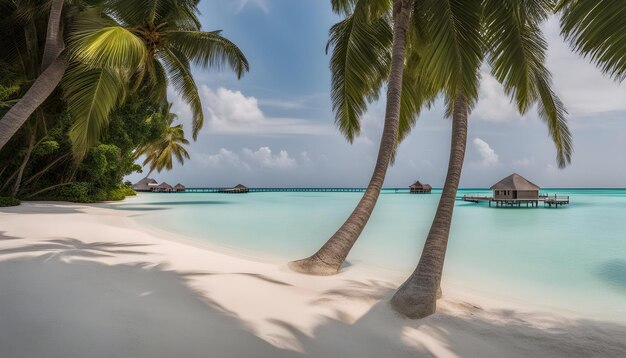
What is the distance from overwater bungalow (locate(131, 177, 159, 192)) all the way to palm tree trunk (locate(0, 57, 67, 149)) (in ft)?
190

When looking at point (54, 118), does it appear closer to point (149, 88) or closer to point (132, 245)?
point (149, 88)

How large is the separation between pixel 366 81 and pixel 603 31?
4923 millimetres

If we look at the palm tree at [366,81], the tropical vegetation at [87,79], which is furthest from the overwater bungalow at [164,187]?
the palm tree at [366,81]

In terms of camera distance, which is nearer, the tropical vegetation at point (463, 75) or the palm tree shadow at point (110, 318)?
the palm tree shadow at point (110, 318)

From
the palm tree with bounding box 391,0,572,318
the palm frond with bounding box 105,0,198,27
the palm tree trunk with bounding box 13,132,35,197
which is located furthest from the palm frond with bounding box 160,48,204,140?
the palm tree with bounding box 391,0,572,318

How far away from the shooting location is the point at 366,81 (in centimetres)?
718

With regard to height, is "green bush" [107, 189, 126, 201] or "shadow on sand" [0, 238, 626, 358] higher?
"green bush" [107, 189, 126, 201]

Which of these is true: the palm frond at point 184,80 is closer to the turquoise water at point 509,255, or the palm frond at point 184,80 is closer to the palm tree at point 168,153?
the turquoise water at point 509,255

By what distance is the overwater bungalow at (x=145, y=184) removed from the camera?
2380 inches

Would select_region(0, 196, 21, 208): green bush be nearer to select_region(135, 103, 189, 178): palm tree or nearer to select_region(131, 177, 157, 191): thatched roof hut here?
select_region(135, 103, 189, 178): palm tree

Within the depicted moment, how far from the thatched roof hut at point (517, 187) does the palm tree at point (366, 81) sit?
27522mm

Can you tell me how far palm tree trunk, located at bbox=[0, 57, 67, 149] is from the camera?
20.0ft

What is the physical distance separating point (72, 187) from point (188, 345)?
804 inches

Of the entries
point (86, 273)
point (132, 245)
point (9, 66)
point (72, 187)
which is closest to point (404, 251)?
point (132, 245)
